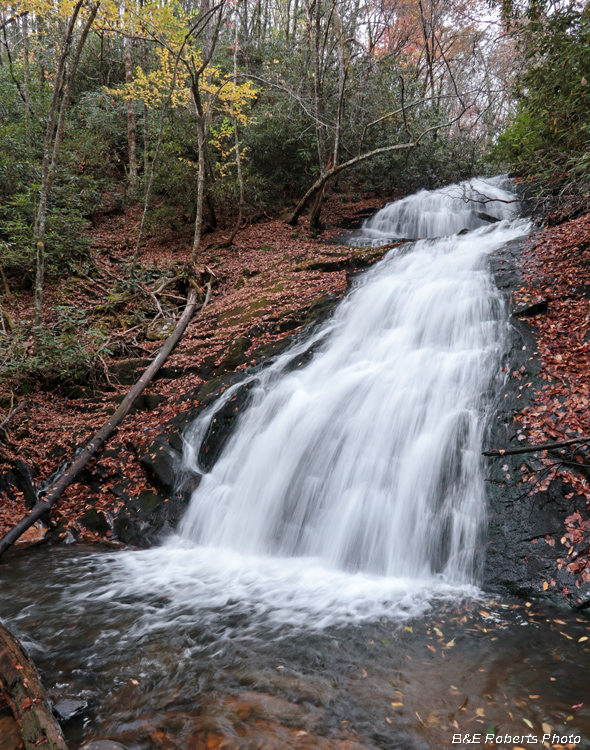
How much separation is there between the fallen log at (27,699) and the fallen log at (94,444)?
115 inches

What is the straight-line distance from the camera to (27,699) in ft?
8.99

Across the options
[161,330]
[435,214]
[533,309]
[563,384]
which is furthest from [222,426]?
[435,214]

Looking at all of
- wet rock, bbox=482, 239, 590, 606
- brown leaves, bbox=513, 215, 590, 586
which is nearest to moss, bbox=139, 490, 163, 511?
wet rock, bbox=482, 239, 590, 606

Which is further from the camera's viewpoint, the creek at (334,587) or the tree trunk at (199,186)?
the tree trunk at (199,186)

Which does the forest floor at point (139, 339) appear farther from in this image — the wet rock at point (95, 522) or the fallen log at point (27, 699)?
the fallen log at point (27, 699)

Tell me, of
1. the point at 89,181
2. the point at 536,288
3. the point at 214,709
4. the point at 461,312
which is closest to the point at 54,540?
the point at 214,709

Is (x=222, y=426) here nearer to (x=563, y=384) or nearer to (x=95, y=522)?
(x=95, y=522)

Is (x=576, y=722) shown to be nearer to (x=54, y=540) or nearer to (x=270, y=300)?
(x=54, y=540)

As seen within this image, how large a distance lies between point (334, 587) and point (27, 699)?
9.21ft

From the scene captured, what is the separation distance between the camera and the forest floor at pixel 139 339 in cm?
723

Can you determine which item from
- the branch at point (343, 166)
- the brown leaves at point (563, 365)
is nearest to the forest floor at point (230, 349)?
the brown leaves at point (563, 365)

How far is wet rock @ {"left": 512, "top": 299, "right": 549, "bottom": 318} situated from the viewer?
6270 millimetres

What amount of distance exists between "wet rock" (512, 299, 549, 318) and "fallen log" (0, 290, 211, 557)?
6912mm

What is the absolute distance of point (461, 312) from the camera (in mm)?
A: 7328
